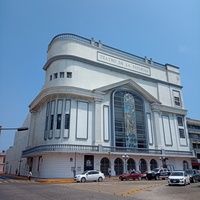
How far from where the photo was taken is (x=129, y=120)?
1500 inches

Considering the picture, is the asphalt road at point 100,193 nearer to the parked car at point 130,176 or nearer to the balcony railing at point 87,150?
the parked car at point 130,176

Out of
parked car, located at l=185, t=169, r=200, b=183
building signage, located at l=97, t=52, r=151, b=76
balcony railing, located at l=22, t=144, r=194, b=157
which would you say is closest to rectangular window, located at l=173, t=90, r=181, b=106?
building signage, located at l=97, t=52, r=151, b=76

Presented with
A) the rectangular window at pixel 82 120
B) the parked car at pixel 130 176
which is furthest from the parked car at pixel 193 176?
the rectangular window at pixel 82 120

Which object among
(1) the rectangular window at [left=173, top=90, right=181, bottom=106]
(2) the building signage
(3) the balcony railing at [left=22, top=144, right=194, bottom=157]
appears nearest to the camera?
(3) the balcony railing at [left=22, top=144, right=194, bottom=157]

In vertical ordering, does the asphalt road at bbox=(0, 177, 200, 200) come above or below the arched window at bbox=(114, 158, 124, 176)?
below

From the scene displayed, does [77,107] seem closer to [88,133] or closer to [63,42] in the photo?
[88,133]

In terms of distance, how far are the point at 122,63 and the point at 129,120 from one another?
40.4 feet

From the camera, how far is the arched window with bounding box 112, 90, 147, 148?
36031 millimetres

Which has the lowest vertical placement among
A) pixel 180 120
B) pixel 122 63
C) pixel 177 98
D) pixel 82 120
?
pixel 82 120

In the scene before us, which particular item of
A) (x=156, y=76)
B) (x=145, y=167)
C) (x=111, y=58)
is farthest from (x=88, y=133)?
(x=156, y=76)

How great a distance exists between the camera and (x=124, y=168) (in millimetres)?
33719

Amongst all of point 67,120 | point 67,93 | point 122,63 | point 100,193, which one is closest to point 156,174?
point 67,120

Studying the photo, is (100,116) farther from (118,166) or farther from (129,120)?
(118,166)

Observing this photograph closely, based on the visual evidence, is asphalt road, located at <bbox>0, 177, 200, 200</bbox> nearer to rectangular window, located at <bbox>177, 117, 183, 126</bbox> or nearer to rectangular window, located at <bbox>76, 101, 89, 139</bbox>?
rectangular window, located at <bbox>76, 101, 89, 139</bbox>
